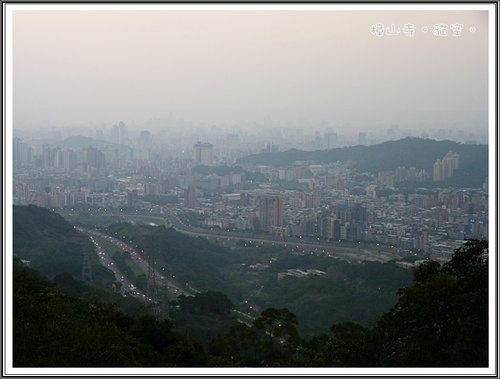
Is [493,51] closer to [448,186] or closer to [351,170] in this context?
[448,186]

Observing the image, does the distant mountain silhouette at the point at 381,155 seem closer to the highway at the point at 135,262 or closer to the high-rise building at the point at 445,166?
the high-rise building at the point at 445,166

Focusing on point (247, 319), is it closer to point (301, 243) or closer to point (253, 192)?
point (301, 243)

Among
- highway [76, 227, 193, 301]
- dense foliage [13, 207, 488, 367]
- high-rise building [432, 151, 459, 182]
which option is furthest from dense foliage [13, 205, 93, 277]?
high-rise building [432, 151, 459, 182]

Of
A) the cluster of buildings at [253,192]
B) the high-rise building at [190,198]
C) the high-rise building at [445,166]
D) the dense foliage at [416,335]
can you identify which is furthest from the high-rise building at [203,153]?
the dense foliage at [416,335]

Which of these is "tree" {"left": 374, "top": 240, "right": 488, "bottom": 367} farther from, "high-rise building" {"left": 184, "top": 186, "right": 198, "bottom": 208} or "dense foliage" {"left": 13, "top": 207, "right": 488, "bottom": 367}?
"high-rise building" {"left": 184, "top": 186, "right": 198, "bottom": 208}

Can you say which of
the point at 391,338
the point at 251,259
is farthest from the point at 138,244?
the point at 391,338

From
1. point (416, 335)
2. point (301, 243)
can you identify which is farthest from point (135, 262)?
point (416, 335)
